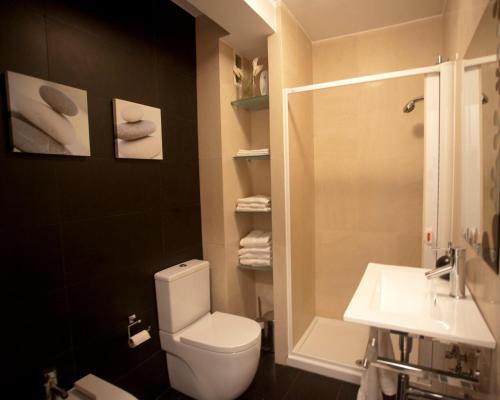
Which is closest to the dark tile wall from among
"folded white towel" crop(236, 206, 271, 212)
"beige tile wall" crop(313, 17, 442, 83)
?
"folded white towel" crop(236, 206, 271, 212)

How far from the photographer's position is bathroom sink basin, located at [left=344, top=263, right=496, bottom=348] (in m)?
0.93

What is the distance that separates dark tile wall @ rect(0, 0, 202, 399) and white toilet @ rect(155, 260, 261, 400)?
10cm

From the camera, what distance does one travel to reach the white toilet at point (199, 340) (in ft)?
5.36

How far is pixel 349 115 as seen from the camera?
2.38 metres

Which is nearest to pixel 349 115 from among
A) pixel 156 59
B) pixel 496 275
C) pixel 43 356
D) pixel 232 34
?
pixel 232 34

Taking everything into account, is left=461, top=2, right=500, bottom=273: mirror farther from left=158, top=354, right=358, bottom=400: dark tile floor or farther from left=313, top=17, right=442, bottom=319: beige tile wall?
left=158, top=354, right=358, bottom=400: dark tile floor

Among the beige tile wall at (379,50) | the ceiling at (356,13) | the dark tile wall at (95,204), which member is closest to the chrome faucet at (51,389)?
the dark tile wall at (95,204)

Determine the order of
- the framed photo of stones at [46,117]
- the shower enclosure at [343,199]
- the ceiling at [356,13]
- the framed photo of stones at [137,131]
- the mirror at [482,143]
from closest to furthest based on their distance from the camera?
the mirror at [482,143], the framed photo of stones at [46,117], the framed photo of stones at [137,131], the ceiling at [356,13], the shower enclosure at [343,199]

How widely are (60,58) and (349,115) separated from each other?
1958 mm

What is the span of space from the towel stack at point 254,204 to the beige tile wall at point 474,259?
1.13 m

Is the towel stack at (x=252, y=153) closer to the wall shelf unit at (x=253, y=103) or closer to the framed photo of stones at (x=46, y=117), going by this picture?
the wall shelf unit at (x=253, y=103)

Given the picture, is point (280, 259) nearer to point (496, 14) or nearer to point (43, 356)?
point (43, 356)

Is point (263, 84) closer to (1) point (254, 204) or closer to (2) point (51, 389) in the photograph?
(1) point (254, 204)

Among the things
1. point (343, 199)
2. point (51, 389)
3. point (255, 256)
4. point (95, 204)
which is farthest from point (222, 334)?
point (343, 199)
